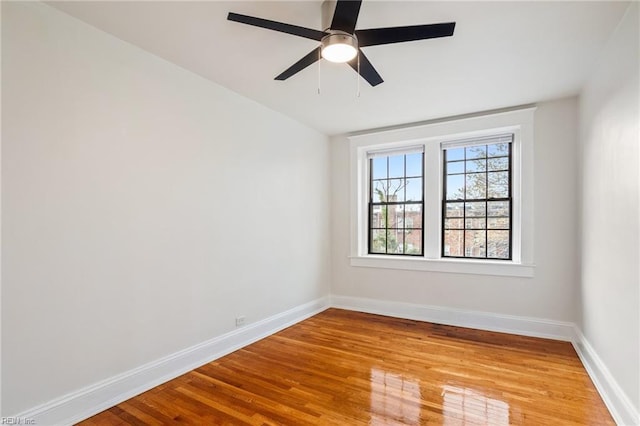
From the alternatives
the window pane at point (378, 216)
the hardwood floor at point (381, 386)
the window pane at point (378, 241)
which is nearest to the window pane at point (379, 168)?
the window pane at point (378, 216)

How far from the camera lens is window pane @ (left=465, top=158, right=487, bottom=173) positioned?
4254mm

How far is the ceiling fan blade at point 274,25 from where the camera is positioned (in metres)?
1.87

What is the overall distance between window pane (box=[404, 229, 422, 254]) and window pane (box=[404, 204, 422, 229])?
85mm

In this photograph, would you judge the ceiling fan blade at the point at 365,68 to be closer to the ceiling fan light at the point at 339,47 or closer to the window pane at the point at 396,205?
the ceiling fan light at the point at 339,47

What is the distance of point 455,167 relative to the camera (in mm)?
4430

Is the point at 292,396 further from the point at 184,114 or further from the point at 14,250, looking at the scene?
the point at 184,114

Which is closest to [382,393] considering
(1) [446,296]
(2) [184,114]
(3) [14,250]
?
(1) [446,296]

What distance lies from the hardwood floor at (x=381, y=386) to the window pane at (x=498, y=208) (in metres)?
1.46

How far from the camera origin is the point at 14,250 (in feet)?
6.34

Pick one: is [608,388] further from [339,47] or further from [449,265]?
[339,47]

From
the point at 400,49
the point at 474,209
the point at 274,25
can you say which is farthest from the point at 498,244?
the point at 274,25

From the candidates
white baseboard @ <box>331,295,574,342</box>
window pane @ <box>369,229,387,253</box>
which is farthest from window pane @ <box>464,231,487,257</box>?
window pane @ <box>369,229,387,253</box>

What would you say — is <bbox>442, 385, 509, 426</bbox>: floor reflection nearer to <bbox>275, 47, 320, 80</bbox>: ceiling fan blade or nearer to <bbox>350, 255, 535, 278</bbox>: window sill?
<bbox>350, 255, 535, 278</bbox>: window sill

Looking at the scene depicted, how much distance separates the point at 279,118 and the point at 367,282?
8.58 ft
